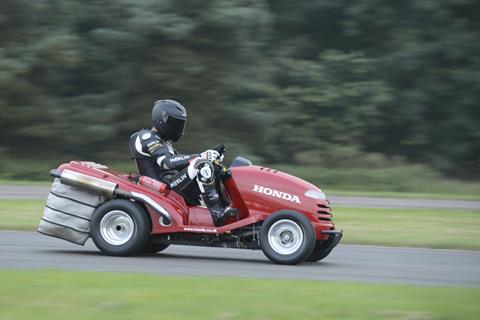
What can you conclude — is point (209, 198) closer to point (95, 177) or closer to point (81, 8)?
point (95, 177)

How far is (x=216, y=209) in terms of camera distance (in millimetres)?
10422

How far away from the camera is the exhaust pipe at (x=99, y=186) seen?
10406 millimetres

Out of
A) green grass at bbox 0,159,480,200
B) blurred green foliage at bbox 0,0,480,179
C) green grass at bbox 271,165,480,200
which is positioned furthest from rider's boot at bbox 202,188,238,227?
blurred green foliage at bbox 0,0,480,179

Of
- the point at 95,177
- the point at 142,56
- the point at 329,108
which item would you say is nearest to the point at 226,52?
the point at 142,56

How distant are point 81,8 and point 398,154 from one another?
41.4 ft

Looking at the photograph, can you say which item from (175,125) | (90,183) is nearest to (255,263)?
(175,125)

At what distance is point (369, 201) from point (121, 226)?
11850 mm

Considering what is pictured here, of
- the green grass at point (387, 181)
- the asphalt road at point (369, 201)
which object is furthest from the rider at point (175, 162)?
the green grass at point (387, 181)

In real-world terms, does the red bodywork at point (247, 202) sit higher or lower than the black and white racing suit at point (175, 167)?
lower

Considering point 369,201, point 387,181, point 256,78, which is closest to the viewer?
point 369,201

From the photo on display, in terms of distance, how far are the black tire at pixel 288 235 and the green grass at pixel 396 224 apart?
3149mm

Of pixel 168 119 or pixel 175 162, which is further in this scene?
pixel 168 119

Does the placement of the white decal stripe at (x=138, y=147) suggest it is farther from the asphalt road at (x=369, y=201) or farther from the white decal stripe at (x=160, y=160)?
the asphalt road at (x=369, y=201)

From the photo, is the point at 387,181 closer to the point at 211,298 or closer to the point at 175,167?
the point at 175,167
